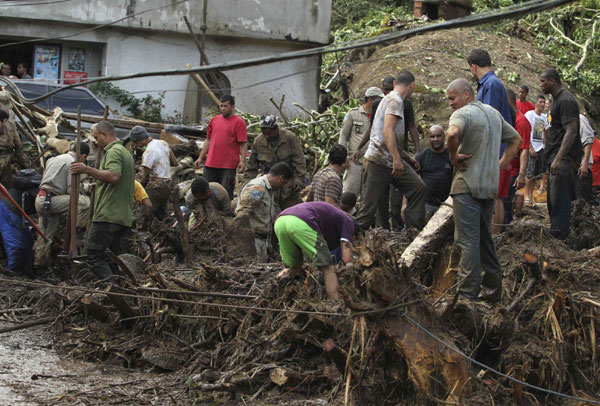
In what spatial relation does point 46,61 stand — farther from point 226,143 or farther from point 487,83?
point 487,83

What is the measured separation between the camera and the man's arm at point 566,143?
28.9 feet

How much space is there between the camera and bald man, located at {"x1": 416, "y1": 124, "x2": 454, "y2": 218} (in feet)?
31.3

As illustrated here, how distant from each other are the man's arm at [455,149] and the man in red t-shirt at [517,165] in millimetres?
2764

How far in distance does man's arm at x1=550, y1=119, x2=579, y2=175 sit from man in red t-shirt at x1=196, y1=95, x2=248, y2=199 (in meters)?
4.85

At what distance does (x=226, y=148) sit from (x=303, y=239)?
5.58 m

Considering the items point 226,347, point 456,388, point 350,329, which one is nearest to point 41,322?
point 226,347

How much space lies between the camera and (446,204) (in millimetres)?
7648

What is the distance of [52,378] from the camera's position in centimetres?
670

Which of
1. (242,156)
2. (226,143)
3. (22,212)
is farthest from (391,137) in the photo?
(22,212)

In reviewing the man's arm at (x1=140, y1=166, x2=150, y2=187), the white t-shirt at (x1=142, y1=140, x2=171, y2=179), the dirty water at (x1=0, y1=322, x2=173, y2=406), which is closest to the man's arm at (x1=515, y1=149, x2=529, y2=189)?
the dirty water at (x1=0, y1=322, x2=173, y2=406)

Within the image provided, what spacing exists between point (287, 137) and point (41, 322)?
4482mm

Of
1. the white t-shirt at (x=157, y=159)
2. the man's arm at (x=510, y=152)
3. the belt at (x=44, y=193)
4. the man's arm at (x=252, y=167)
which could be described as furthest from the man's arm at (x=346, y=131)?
the man's arm at (x=510, y=152)

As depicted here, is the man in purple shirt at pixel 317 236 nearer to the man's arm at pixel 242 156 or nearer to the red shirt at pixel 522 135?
the red shirt at pixel 522 135

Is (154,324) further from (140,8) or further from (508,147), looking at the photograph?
(140,8)
